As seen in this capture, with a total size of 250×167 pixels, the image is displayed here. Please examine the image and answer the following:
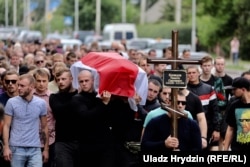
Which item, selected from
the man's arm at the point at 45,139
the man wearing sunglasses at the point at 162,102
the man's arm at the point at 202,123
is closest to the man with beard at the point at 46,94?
the man's arm at the point at 45,139

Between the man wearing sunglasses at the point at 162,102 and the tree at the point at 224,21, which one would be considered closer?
the man wearing sunglasses at the point at 162,102

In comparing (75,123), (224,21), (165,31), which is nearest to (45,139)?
(75,123)

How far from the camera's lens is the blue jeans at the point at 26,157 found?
41.7 ft

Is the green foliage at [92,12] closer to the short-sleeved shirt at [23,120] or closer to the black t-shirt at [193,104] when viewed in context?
the black t-shirt at [193,104]

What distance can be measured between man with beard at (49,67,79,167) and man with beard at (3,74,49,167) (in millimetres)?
232

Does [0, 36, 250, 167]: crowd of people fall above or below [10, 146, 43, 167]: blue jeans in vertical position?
above

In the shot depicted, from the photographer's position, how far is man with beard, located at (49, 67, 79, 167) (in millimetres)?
12578

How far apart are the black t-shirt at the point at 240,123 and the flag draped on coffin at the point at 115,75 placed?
3.73ft

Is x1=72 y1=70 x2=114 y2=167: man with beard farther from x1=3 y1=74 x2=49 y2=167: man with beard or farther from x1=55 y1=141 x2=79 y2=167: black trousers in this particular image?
x1=3 y1=74 x2=49 y2=167: man with beard

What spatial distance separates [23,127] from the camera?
12758mm

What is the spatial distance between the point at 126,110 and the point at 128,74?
0.44 m

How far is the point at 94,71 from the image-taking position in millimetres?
12570

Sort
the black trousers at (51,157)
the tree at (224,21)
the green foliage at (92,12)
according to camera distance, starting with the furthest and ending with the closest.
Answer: the green foliage at (92,12), the tree at (224,21), the black trousers at (51,157)

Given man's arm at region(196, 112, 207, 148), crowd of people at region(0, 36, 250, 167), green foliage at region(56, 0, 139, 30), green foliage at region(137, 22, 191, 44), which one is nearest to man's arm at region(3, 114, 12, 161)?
crowd of people at region(0, 36, 250, 167)
